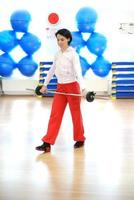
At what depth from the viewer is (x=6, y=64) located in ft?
28.0

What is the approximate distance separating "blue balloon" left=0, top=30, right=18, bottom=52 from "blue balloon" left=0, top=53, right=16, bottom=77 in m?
0.15

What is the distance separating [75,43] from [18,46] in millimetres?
1290

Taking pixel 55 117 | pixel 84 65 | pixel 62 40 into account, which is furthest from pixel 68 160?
pixel 84 65

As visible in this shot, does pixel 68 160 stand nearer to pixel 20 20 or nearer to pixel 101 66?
pixel 101 66

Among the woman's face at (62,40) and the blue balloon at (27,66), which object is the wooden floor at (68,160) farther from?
the blue balloon at (27,66)

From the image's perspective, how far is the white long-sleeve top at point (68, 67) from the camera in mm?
4273

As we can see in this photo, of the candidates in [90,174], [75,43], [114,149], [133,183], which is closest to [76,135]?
[114,149]

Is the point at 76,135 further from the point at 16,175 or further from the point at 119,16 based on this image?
the point at 119,16

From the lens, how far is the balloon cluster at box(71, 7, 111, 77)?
8.23 metres

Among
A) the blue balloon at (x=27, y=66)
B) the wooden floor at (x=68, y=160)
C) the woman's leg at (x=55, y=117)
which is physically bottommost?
the wooden floor at (x=68, y=160)

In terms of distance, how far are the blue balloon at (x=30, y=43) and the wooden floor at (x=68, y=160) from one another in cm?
216

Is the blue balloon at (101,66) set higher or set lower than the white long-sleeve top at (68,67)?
lower

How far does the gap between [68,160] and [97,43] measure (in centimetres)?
460

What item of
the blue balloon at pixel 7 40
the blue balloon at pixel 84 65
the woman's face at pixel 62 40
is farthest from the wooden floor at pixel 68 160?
the blue balloon at pixel 7 40
